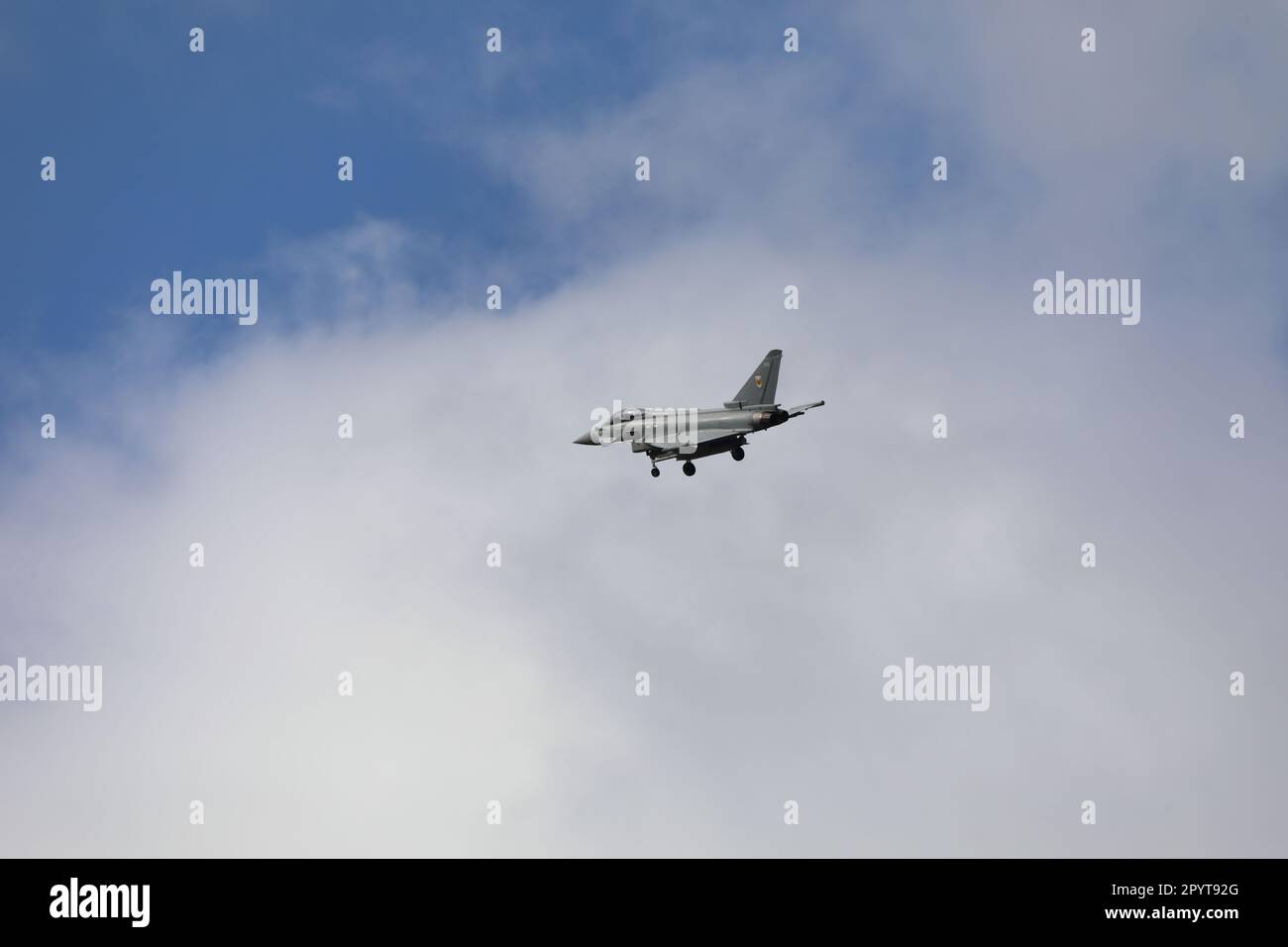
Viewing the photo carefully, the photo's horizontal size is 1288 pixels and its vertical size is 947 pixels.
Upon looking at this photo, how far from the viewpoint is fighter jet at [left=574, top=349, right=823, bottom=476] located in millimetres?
123188

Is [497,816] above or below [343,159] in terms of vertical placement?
below

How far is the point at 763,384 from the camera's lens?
409ft

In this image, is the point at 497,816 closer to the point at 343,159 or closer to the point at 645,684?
the point at 645,684

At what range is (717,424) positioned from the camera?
125 metres

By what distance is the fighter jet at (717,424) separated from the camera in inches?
4850

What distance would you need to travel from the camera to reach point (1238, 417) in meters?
148

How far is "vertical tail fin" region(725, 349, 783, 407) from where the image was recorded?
408 ft

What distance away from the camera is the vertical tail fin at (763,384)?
124m

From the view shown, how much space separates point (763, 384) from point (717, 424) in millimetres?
4965
